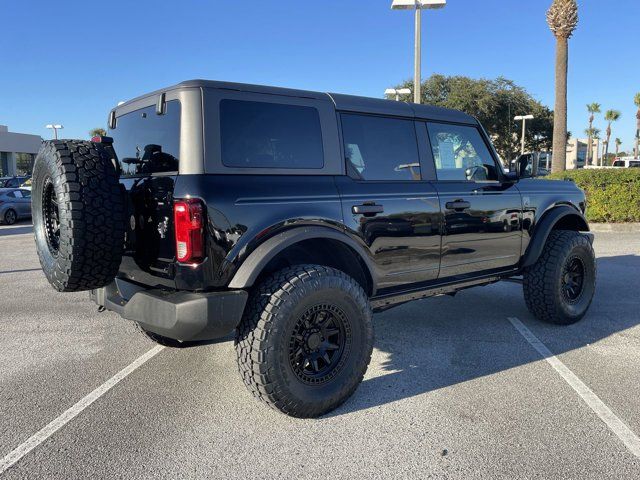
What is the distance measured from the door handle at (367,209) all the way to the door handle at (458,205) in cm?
73

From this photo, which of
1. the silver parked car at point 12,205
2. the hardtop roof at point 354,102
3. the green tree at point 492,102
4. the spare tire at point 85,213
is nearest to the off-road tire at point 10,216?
the silver parked car at point 12,205

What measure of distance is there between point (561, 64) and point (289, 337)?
A: 1626cm

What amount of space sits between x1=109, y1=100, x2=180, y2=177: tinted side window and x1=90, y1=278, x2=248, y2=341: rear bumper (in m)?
0.76

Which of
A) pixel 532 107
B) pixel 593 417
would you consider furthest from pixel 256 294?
pixel 532 107

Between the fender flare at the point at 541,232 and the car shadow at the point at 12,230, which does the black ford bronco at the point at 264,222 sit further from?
the car shadow at the point at 12,230

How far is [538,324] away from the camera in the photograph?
16.5 feet

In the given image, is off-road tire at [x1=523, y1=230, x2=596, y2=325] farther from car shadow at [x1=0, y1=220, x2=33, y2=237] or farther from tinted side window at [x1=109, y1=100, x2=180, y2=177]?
car shadow at [x1=0, y1=220, x2=33, y2=237]

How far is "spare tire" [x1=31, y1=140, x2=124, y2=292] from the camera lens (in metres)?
2.81

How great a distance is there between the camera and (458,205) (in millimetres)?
4004

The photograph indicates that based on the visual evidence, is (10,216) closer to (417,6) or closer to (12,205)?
(12,205)

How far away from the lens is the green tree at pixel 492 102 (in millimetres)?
32344

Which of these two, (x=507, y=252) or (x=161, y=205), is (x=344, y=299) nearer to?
(x=161, y=205)

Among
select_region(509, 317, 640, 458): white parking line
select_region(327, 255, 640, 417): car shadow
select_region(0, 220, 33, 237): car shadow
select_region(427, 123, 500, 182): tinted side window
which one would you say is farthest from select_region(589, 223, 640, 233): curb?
select_region(0, 220, 33, 237): car shadow

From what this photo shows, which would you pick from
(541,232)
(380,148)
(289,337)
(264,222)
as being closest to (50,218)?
(264,222)
